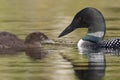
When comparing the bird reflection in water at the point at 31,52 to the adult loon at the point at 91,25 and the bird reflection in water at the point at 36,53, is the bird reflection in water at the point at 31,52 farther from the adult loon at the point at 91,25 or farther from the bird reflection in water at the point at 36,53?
the adult loon at the point at 91,25

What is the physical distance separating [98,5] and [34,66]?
9683 millimetres

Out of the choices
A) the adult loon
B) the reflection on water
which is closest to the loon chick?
the adult loon

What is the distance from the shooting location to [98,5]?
21719 mm

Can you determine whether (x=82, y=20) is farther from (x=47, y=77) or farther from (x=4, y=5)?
(x=4, y=5)

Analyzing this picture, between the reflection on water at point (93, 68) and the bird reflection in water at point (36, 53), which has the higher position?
the bird reflection in water at point (36, 53)

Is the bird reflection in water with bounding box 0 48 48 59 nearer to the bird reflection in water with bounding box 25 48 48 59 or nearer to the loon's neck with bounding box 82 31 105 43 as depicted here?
the bird reflection in water with bounding box 25 48 48 59

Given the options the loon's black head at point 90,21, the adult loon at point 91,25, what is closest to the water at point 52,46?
the adult loon at point 91,25

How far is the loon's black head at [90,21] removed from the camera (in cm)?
1491

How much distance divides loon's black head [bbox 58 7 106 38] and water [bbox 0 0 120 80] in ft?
1.28

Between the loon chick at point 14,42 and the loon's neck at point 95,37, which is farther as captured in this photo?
the loon's neck at point 95,37

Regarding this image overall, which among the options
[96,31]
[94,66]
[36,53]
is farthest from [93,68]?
[96,31]

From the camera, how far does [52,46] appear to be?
48.8ft

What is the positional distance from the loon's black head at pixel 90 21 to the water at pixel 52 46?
390 millimetres

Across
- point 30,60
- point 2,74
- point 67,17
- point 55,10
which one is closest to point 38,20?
point 67,17
